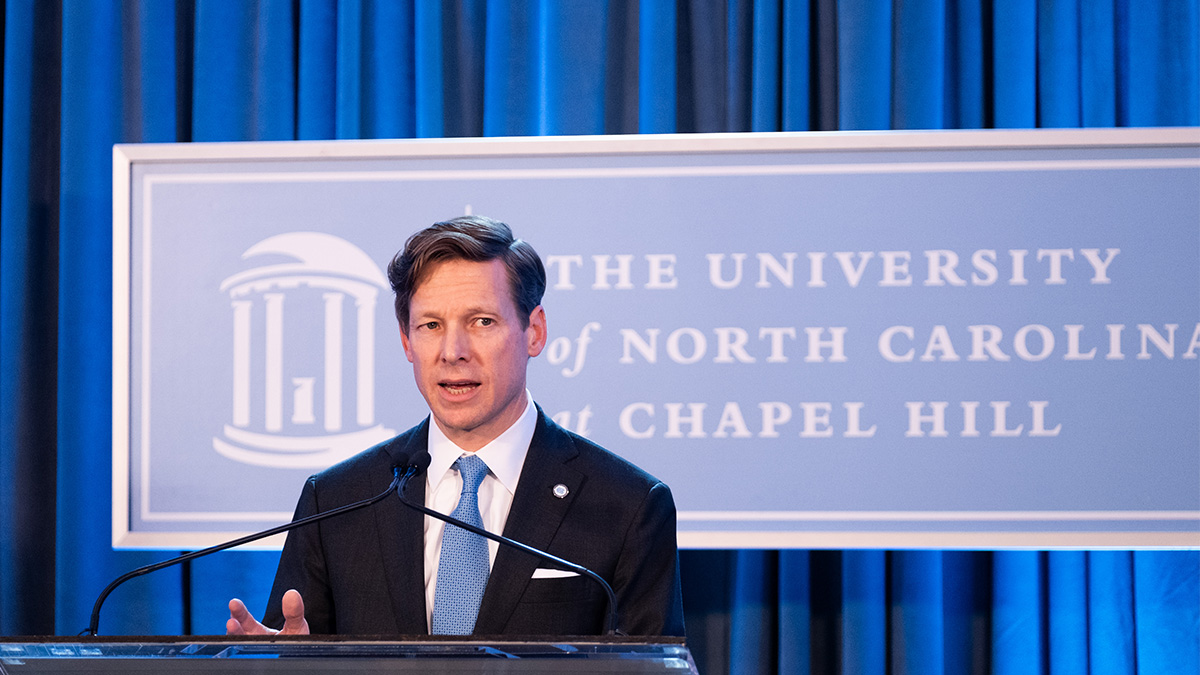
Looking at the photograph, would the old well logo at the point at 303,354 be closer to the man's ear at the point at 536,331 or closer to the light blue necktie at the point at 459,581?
the man's ear at the point at 536,331

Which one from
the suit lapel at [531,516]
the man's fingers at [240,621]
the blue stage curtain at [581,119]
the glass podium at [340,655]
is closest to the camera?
the glass podium at [340,655]

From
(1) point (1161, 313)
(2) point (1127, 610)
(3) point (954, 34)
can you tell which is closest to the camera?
(1) point (1161, 313)

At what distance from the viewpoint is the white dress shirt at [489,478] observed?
2.13 m

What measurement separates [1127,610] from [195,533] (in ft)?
8.40

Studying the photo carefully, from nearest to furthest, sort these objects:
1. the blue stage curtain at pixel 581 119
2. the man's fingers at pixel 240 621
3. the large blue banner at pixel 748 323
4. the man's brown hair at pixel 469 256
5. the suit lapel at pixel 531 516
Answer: the man's fingers at pixel 240 621, the suit lapel at pixel 531 516, the man's brown hair at pixel 469 256, the large blue banner at pixel 748 323, the blue stage curtain at pixel 581 119

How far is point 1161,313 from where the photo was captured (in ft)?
8.44

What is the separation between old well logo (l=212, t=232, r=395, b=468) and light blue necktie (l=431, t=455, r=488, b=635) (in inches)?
26.9

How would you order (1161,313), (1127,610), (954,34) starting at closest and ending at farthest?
(1161,313) < (1127,610) < (954,34)

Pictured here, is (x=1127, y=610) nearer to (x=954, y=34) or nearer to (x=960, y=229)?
(x=960, y=229)

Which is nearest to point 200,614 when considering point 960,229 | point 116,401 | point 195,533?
point 195,533

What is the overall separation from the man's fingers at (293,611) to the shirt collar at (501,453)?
561mm

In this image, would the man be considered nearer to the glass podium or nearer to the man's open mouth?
the man's open mouth

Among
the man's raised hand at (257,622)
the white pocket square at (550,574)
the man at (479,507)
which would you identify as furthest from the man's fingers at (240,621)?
the white pocket square at (550,574)

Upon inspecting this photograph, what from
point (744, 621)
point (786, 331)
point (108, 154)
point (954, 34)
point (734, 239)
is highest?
point (954, 34)
